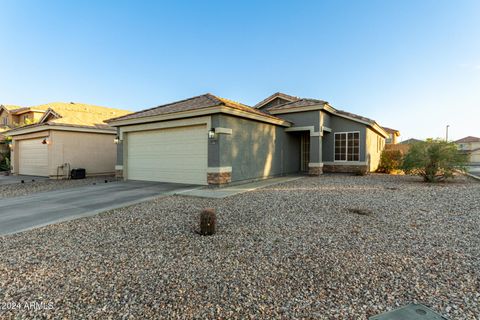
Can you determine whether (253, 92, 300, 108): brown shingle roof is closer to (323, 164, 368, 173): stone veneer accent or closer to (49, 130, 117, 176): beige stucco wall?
(323, 164, 368, 173): stone veneer accent

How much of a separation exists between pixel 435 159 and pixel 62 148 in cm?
1984

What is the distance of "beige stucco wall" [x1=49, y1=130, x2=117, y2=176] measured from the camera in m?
14.2

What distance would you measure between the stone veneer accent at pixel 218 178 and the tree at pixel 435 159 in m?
8.53

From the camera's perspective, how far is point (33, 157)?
1595cm

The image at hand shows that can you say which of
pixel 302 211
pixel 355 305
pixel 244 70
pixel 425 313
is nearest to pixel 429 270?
pixel 425 313

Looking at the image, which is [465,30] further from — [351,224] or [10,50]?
[10,50]

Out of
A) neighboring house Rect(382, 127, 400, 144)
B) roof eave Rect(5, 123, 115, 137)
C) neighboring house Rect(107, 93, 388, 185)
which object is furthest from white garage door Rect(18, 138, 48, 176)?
neighboring house Rect(382, 127, 400, 144)

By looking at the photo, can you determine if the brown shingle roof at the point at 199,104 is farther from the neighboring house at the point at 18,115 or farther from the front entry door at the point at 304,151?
the neighboring house at the point at 18,115

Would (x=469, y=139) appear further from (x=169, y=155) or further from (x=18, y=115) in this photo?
(x=18, y=115)

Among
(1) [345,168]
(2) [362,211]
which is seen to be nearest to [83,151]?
(2) [362,211]

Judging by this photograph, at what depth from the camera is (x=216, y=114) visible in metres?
9.59

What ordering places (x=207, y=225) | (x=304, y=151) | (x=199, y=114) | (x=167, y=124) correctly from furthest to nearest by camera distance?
(x=304, y=151)
(x=167, y=124)
(x=199, y=114)
(x=207, y=225)

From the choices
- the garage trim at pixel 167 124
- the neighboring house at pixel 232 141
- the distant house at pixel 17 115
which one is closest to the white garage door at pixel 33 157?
the neighboring house at pixel 232 141

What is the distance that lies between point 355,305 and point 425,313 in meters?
0.61
